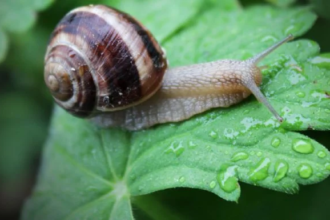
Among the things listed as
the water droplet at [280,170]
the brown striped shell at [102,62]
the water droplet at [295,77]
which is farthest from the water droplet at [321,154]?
the brown striped shell at [102,62]

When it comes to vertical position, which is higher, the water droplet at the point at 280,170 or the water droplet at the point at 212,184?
the water droplet at the point at 212,184

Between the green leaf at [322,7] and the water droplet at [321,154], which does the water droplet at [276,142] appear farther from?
the green leaf at [322,7]

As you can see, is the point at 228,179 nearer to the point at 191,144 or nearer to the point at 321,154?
the point at 191,144

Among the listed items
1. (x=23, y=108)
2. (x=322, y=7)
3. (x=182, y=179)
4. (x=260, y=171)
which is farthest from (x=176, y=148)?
(x=23, y=108)

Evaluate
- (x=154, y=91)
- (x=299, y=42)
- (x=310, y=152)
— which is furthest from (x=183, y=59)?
(x=310, y=152)

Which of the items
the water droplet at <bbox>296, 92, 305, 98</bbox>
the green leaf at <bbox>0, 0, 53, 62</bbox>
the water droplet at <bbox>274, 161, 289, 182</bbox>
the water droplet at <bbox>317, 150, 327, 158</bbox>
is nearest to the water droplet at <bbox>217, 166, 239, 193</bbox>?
the water droplet at <bbox>274, 161, 289, 182</bbox>
